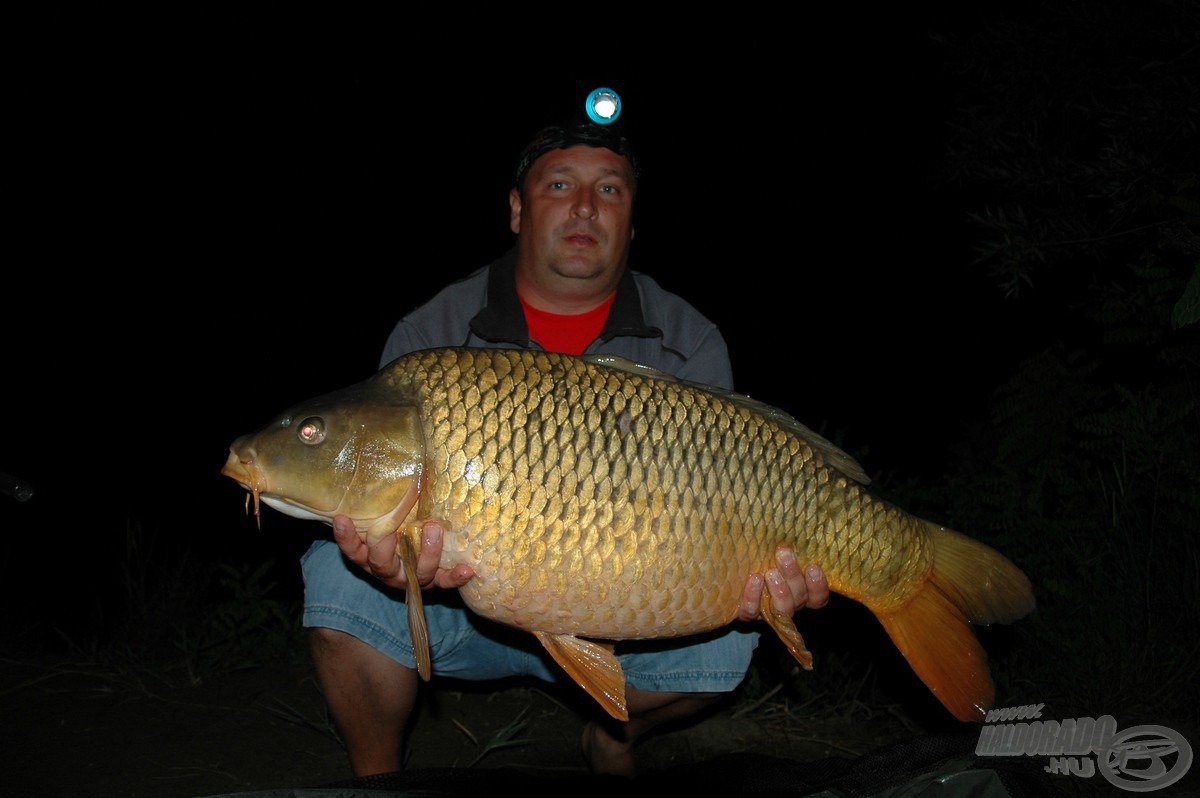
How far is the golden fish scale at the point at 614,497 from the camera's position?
49.3 inches

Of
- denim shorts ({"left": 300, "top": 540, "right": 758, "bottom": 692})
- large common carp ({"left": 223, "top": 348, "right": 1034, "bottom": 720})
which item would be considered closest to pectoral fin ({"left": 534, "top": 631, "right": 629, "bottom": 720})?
large common carp ({"left": 223, "top": 348, "right": 1034, "bottom": 720})

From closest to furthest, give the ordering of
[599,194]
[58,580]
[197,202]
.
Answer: [599,194] < [58,580] < [197,202]

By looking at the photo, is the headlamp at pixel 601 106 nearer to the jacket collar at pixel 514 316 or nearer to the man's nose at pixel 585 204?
the man's nose at pixel 585 204

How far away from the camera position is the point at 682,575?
4.33 feet

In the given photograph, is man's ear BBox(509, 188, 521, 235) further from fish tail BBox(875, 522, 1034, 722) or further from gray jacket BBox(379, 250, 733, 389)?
fish tail BBox(875, 522, 1034, 722)

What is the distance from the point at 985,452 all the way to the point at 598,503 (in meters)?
2.42

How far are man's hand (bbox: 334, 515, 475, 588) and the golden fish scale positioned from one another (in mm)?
25

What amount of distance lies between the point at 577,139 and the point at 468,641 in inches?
44.7

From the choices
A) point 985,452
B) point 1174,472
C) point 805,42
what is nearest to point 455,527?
point 1174,472

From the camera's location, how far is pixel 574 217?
1938 millimetres

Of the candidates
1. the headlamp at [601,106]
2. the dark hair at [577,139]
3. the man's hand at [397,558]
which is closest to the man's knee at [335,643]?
the man's hand at [397,558]

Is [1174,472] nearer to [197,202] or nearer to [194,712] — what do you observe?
[194,712]

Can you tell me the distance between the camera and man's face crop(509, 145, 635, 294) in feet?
6.32

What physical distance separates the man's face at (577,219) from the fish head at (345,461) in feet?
2.44
